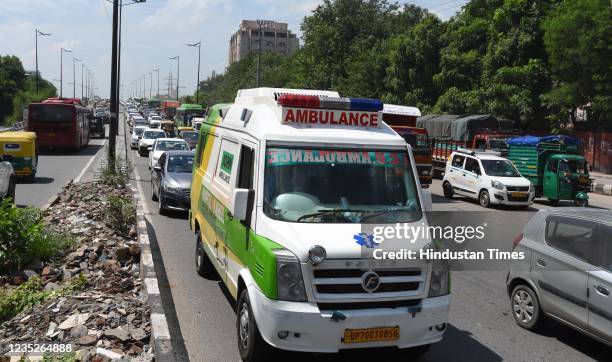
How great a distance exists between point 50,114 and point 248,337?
32.5 meters

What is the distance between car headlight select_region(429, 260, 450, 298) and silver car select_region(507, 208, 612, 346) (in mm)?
1618

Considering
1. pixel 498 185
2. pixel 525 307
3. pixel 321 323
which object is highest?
pixel 321 323

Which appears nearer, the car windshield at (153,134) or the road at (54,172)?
the road at (54,172)

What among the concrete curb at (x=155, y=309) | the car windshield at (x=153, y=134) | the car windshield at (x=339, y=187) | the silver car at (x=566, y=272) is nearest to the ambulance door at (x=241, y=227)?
the car windshield at (x=339, y=187)

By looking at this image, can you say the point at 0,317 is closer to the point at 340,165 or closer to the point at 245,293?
the point at 245,293

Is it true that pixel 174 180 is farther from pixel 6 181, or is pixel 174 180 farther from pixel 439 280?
pixel 439 280

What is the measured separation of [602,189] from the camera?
26297mm

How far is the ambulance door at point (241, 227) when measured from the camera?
6.11 meters

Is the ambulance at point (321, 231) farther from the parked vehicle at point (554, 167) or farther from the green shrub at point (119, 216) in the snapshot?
the parked vehicle at point (554, 167)

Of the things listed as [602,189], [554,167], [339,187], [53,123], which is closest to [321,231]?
[339,187]

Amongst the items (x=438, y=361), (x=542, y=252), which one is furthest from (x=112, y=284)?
(x=542, y=252)

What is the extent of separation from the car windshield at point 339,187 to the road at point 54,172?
1243cm

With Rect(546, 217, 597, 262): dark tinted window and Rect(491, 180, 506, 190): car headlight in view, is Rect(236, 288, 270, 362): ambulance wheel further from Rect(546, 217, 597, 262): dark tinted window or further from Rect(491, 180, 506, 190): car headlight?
Rect(491, 180, 506, 190): car headlight

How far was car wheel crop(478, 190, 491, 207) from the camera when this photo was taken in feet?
66.1
